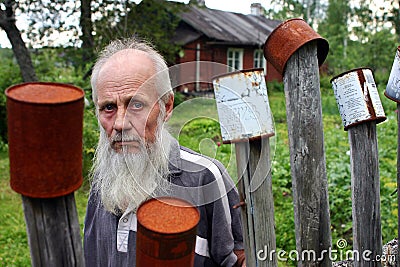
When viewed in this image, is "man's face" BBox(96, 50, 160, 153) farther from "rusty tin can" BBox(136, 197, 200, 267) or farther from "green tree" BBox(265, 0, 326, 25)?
"green tree" BBox(265, 0, 326, 25)

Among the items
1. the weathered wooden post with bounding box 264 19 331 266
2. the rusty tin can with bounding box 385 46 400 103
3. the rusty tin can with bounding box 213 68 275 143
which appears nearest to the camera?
the rusty tin can with bounding box 213 68 275 143

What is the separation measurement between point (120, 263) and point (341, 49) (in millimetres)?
23891

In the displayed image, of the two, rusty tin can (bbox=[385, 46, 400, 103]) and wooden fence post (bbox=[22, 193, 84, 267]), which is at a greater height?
rusty tin can (bbox=[385, 46, 400, 103])

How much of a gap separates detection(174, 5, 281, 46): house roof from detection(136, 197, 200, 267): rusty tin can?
564 inches

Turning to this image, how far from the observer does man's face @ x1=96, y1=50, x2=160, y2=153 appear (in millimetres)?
1312

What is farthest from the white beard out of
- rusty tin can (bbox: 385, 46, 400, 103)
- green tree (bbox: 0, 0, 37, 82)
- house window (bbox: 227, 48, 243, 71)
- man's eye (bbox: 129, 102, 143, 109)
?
house window (bbox: 227, 48, 243, 71)

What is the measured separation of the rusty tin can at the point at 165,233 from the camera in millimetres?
714

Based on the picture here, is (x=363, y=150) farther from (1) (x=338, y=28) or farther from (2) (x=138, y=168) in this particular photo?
(1) (x=338, y=28)

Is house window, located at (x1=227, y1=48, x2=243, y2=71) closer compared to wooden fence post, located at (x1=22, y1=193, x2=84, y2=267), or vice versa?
wooden fence post, located at (x1=22, y1=193, x2=84, y2=267)

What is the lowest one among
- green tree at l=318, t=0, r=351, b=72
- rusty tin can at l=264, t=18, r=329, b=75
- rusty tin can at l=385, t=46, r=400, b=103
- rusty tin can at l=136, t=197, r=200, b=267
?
rusty tin can at l=136, t=197, r=200, b=267

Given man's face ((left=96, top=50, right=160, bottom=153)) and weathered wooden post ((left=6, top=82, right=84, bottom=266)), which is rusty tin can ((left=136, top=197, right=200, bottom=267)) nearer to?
weathered wooden post ((left=6, top=82, right=84, bottom=266))

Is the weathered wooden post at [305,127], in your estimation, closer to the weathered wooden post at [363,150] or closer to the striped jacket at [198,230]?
the weathered wooden post at [363,150]

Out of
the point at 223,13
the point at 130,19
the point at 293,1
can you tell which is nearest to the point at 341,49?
the point at 223,13

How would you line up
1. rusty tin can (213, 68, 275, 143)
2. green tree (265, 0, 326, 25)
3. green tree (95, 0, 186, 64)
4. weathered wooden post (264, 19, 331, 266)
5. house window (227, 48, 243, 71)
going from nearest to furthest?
rusty tin can (213, 68, 275, 143), weathered wooden post (264, 19, 331, 266), green tree (95, 0, 186, 64), house window (227, 48, 243, 71), green tree (265, 0, 326, 25)
